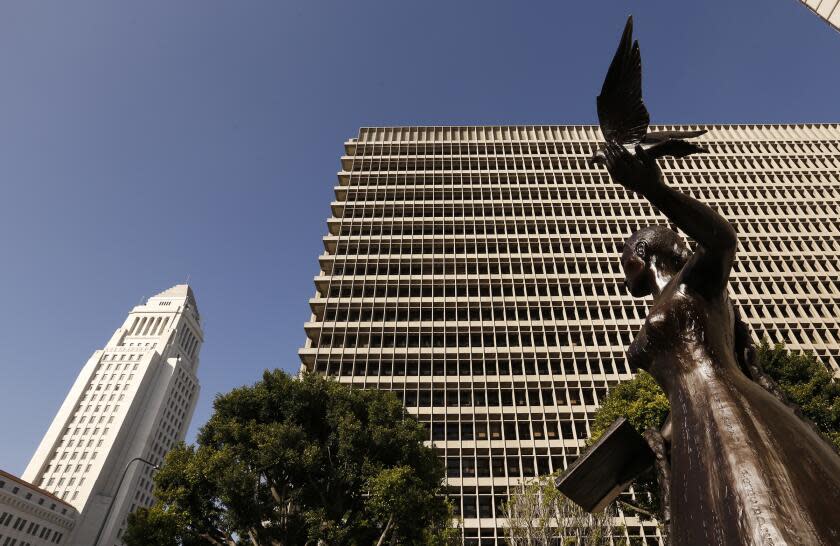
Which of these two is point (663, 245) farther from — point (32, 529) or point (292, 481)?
point (32, 529)

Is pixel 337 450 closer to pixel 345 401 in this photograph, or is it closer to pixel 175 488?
pixel 345 401

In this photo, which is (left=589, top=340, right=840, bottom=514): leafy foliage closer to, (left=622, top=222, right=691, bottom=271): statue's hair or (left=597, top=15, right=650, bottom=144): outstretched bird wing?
(left=622, top=222, right=691, bottom=271): statue's hair

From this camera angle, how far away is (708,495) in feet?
7.23

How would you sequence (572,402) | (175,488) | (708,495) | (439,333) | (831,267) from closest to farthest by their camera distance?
(708,495) → (175,488) → (572,402) → (439,333) → (831,267)

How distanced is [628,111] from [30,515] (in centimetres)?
9408

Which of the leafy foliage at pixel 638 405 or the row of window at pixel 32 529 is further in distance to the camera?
the row of window at pixel 32 529

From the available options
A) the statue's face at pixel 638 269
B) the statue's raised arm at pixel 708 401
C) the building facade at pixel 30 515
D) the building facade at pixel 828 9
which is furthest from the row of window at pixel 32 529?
the building facade at pixel 828 9

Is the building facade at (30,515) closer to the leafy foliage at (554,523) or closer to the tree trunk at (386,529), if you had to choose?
the tree trunk at (386,529)

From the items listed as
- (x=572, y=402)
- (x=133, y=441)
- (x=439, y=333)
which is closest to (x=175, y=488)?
(x=439, y=333)

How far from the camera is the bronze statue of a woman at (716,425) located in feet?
6.42

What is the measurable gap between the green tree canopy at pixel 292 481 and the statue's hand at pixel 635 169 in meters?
14.2

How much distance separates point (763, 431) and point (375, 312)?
1670 inches

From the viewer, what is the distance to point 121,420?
86438mm

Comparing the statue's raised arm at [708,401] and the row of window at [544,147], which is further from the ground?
the row of window at [544,147]
